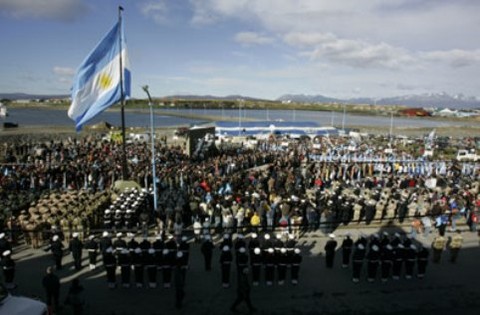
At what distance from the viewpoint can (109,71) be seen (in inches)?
658

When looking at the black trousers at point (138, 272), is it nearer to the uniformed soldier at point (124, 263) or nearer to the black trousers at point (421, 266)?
the uniformed soldier at point (124, 263)

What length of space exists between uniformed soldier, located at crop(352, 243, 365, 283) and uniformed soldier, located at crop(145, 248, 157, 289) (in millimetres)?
5553

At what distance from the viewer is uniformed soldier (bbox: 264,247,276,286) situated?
34.6ft

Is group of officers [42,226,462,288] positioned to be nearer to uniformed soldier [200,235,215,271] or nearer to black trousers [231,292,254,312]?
uniformed soldier [200,235,215,271]

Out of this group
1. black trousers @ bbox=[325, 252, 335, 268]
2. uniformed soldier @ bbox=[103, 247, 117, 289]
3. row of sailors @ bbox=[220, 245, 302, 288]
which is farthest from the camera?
black trousers @ bbox=[325, 252, 335, 268]

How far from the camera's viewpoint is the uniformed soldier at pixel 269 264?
416 inches

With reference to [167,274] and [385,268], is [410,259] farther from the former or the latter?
[167,274]

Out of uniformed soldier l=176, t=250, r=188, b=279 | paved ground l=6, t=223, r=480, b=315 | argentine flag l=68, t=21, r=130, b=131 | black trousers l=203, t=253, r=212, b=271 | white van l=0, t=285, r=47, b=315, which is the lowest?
paved ground l=6, t=223, r=480, b=315

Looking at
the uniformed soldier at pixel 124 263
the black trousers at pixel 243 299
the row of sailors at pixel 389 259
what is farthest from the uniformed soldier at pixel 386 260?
the uniformed soldier at pixel 124 263

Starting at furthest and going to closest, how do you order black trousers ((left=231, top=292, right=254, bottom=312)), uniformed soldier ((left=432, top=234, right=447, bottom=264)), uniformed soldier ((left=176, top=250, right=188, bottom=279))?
uniformed soldier ((left=432, top=234, right=447, bottom=264)) < uniformed soldier ((left=176, top=250, right=188, bottom=279)) < black trousers ((left=231, top=292, right=254, bottom=312))

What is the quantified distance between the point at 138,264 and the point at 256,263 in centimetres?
323

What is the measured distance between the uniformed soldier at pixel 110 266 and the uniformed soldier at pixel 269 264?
4137 millimetres

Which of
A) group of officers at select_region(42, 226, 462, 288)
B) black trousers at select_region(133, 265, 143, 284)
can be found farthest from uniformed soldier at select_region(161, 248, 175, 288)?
black trousers at select_region(133, 265, 143, 284)

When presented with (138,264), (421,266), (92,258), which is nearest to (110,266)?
(138,264)
